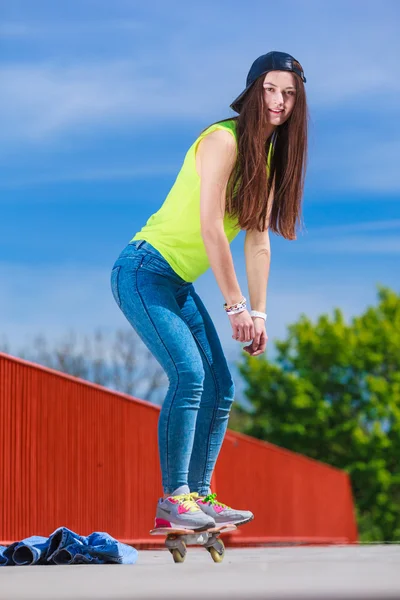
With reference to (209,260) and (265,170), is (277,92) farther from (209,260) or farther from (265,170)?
(209,260)

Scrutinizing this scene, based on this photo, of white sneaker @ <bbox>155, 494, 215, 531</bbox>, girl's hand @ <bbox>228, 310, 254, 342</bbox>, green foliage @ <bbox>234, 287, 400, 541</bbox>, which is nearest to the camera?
white sneaker @ <bbox>155, 494, 215, 531</bbox>

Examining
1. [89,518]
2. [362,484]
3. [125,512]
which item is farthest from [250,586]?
[362,484]

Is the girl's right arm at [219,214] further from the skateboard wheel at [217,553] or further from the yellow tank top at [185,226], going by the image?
the skateboard wheel at [217,553]

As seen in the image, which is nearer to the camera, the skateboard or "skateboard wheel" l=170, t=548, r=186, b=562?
the skateboard

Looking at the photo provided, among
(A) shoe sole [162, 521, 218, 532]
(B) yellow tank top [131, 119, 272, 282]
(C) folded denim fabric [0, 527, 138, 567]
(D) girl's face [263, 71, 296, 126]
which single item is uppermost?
(D) girl's face [263, 71, 296, 126]

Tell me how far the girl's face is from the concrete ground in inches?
70.7

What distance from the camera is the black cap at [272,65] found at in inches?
179

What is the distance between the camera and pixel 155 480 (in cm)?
1279

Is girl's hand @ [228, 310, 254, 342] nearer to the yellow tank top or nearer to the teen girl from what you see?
the teen girl

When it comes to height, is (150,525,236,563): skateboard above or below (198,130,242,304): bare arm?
below

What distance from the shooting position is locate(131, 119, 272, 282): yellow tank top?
4547 mm

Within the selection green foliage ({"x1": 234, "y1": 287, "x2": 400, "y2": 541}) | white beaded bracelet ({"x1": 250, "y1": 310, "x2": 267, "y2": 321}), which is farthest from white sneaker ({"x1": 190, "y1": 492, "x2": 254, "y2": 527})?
green foliage ({"x1": 234, "y1": 287, "x2": 400, "y2": 541})

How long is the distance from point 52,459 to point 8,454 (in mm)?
1084

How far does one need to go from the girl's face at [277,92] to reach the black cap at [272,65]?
2 centimetres
